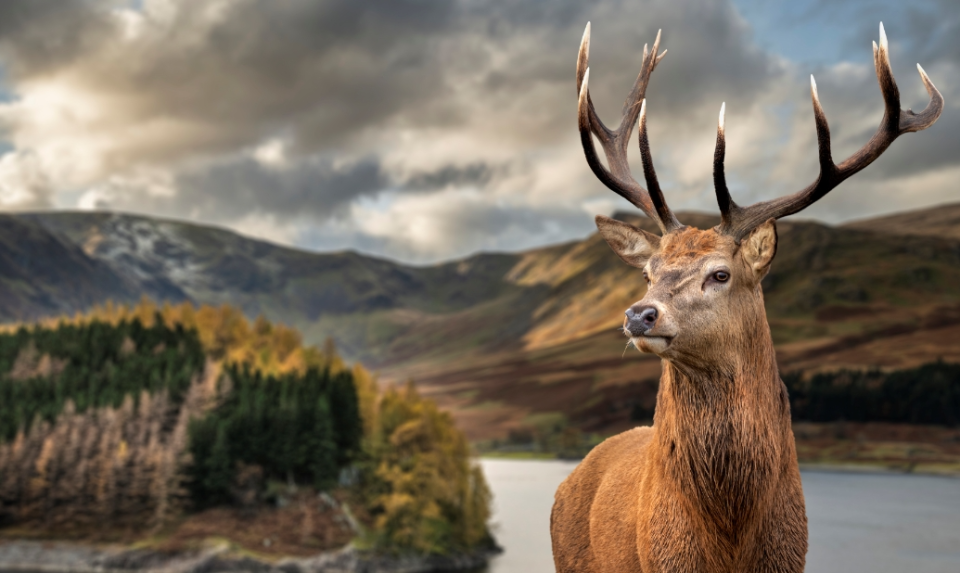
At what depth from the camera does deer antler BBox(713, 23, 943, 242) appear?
6902 mm

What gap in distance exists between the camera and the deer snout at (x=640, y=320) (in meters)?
5.94

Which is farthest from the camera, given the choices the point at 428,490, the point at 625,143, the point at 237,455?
the point at 237,455

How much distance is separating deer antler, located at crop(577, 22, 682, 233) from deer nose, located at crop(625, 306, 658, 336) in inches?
61.0

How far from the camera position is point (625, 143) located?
350 inches

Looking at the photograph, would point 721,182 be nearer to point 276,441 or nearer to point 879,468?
point 276,441

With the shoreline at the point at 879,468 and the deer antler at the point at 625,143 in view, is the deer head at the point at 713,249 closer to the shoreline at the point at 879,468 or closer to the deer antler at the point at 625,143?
the deer antler at the point at 625,143

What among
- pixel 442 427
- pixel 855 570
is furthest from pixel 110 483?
pixel 855 570

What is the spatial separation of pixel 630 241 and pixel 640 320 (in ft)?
5.30

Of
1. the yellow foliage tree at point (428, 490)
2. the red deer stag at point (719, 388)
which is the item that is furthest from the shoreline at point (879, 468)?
the red deer stag at point (719, 388)

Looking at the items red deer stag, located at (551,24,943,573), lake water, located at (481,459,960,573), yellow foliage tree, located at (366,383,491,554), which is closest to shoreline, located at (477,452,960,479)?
lake water, located at (481,459,960,573)

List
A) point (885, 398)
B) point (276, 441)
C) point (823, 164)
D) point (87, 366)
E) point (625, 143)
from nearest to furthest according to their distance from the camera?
point (823, 164) → point (625, 143) → point (276, 441) → point (87, 366) → point (885, 398)

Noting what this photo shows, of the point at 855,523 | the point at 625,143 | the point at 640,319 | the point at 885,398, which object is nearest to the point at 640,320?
the point at 640,319

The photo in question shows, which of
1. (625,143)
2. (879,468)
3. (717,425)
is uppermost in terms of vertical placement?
(625,143)

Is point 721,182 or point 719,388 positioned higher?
point 721,182
